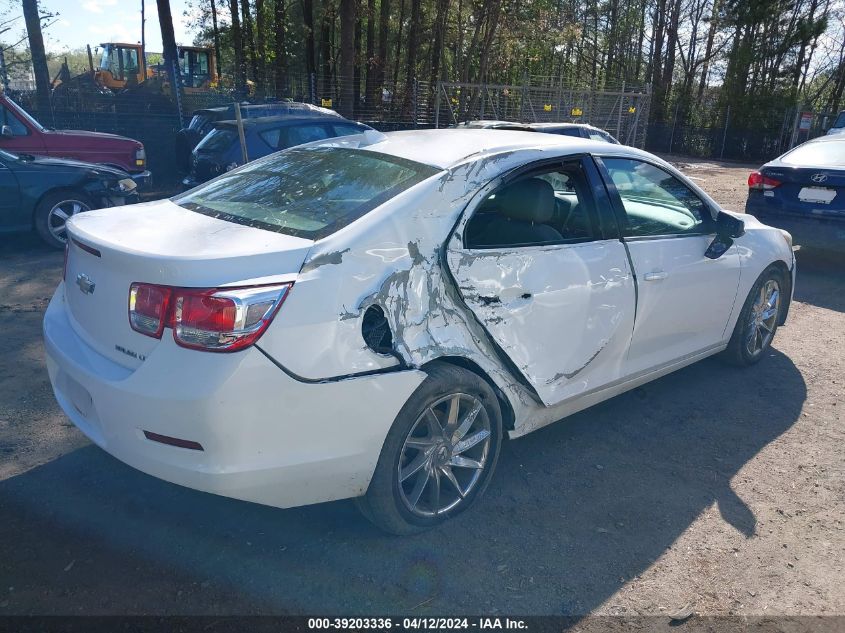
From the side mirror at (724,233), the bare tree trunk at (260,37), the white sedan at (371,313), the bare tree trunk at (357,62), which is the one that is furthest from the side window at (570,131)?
the bare tree trunk at (260,37)

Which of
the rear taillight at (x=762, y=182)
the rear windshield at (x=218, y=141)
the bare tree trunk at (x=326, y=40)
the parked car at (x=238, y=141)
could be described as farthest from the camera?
the bare tree trunk at (x=326, y=40)

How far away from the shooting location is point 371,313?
2709mm

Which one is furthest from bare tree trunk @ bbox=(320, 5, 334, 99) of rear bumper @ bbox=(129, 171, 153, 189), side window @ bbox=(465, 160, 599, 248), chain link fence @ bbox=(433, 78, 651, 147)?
side window @ bbox=(465, 160, 599, 248)

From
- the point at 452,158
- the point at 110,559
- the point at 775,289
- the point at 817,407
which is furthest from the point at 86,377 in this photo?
the point at 775,289

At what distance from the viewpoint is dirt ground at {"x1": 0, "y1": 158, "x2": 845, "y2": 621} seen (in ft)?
8.84

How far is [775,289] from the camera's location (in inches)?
206

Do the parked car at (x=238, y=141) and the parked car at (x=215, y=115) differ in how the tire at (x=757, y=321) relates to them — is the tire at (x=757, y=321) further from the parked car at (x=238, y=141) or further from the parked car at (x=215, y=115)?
the parked car at (x=215, y=115)

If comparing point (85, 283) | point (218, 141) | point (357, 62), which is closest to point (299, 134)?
point (218, 141)

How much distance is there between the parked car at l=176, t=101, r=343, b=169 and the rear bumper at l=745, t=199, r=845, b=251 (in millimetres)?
7003

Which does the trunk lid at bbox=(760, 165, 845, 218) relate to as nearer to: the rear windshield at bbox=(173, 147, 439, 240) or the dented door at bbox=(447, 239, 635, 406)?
the dented door at bbox=(447, 239, 635, 406)

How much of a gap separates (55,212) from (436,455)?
22.4 feet

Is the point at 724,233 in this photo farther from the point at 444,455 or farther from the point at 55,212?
the point at 55,212

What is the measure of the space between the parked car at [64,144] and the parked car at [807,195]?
8.32 metres

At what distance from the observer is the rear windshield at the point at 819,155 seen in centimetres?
813
